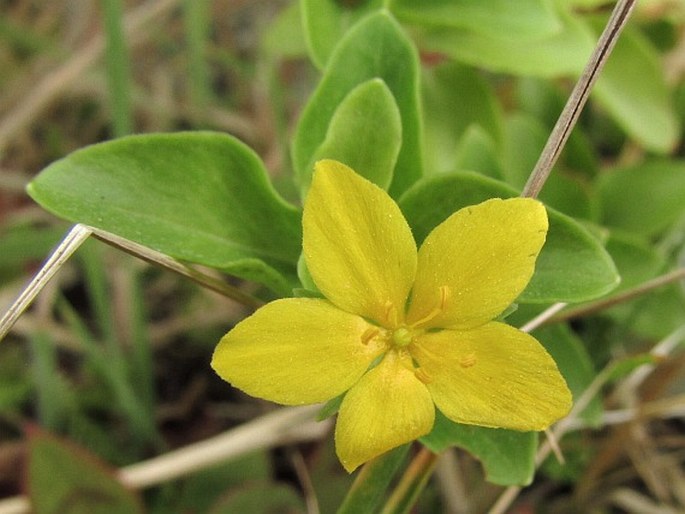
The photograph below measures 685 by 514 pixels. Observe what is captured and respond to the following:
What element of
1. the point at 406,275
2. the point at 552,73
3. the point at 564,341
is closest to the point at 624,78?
the point at 552,73

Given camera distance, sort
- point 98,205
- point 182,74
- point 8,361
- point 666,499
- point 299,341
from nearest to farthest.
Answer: point 299,341 → point 98,205 → point 666,499 → point 8,361 → point 182,74

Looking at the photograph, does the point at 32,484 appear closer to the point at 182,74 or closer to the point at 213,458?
the point at 213,458

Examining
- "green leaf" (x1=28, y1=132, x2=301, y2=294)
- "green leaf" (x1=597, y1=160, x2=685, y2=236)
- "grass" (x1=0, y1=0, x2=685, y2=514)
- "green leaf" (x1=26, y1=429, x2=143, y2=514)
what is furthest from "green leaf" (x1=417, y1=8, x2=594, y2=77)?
"green leaf" (x1=26, y1=429, x2=143, y2=514)

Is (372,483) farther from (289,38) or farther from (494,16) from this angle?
(289,38)

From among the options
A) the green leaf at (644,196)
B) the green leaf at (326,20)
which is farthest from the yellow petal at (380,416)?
the green leaf at (644,196)

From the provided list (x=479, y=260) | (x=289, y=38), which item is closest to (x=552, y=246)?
(x=479, y=260)

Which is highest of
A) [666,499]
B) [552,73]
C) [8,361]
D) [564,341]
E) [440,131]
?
[552,73]

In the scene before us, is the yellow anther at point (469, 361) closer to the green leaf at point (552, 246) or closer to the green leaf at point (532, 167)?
the green leaf at point (552, 246)
